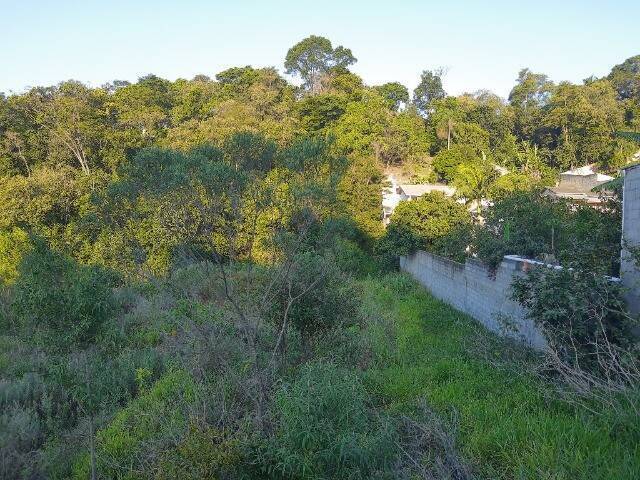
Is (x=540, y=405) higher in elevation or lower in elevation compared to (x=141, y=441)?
higher

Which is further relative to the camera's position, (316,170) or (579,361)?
(316,170)

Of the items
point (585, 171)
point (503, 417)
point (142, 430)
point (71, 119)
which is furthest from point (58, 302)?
point (585, 171)

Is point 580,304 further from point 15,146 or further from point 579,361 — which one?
point 15,146

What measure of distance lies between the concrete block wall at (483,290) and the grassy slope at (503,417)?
75 centimetres

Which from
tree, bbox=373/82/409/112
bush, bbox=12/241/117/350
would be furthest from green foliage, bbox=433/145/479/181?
bush, bbox=12/241/117/350

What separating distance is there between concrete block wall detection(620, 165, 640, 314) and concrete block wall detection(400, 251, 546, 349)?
130 cm

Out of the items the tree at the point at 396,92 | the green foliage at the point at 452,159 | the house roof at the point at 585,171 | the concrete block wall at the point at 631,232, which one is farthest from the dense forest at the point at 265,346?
the tree at the point at 396,92

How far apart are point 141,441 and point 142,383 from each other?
2726mm

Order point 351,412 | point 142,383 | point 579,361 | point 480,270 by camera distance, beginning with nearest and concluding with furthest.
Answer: point 351,412, point 579,361, point 142,383, point 480,270

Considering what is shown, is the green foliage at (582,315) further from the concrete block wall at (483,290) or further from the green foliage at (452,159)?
the green foliage at (452,159)

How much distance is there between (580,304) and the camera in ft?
19.0

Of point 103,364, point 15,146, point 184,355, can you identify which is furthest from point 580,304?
point 15,146

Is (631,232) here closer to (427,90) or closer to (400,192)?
(400,192)

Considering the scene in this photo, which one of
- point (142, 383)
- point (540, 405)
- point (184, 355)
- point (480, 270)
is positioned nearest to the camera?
point (540, 405)
